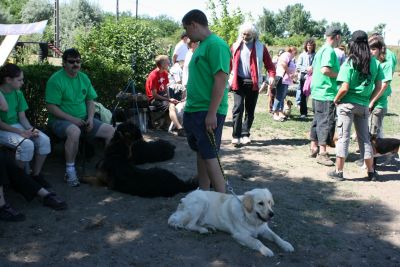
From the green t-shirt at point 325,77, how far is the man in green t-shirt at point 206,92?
263 cm

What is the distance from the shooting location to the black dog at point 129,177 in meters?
4.75

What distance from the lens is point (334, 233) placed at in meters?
4.06

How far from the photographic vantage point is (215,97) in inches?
150

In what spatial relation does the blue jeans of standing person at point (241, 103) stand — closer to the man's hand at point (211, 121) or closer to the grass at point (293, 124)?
the grass at point (293, 124)

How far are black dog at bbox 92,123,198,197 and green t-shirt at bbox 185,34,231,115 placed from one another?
1054 millimetres

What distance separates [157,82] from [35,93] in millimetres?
2705

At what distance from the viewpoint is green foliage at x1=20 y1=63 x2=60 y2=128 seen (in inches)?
229

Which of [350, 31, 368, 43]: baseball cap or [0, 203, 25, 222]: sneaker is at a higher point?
[350, 31, 368, 43]: baseball cap

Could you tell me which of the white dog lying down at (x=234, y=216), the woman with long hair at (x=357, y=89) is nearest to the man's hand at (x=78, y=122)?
the white dog lying down at (x=234, y=216)

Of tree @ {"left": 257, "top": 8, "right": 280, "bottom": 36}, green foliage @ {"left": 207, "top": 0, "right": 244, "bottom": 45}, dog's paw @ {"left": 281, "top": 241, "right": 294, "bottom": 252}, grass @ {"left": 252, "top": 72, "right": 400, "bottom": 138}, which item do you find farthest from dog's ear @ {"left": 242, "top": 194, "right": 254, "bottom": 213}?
tree @ {"left": 257, "top": 8, "right": 280, "bottom": 36}

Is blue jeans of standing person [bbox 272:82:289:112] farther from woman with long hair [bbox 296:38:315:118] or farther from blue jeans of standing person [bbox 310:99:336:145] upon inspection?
blue jeans of standing person [bbox 310:99:336:145]

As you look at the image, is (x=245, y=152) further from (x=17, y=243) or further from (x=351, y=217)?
(x=17, y=243)

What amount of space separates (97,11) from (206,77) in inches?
1828

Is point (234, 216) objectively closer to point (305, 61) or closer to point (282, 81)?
point (282, 81)
